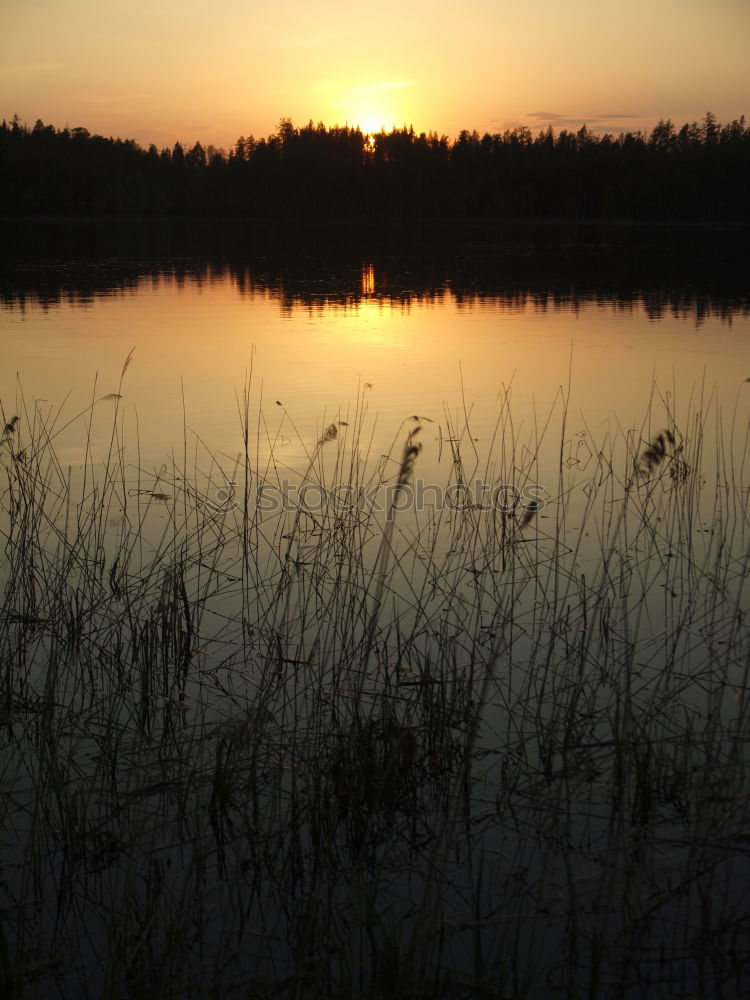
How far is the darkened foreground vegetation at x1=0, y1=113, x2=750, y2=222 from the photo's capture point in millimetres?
78438

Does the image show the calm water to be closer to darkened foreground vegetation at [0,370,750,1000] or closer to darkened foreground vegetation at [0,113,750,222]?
darkened foreground vegetation at [0,370,750,1000]

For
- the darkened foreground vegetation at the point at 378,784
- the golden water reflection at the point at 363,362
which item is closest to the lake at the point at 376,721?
the darkened foreground vegetation at the point at 378,784

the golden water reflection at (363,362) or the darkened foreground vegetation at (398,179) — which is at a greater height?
the darkened foreground vegetation at (398,179)

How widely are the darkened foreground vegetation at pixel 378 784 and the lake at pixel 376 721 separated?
0.01 meters

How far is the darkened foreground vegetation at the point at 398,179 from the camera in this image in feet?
257

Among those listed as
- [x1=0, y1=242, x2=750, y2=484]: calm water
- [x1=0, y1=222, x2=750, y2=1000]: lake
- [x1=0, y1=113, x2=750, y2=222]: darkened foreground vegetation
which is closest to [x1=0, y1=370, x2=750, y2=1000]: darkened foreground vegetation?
[x1=0, y1=222, x2=750, y2=1000]: lake

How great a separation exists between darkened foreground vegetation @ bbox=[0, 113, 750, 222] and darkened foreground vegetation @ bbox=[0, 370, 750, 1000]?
74.3m

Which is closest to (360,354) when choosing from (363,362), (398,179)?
(363,362)

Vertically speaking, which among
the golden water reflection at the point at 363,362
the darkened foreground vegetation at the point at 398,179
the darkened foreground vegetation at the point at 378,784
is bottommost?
the darkened foreground vegetation at the point at 378,784

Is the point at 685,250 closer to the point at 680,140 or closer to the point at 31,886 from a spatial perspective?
the point at 31,886

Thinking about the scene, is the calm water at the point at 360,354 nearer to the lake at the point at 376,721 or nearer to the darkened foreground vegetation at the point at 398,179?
the lake at the point at 376,721


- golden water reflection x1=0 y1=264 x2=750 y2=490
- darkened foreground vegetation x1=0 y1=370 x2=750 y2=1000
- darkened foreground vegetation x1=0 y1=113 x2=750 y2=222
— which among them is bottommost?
darkened foreground vegetation x1=0 y1=370 x2=750 y2=1000

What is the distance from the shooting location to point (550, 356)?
1317 centimetres

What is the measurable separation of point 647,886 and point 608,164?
3541 inches
